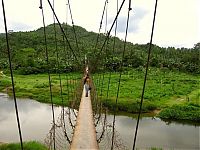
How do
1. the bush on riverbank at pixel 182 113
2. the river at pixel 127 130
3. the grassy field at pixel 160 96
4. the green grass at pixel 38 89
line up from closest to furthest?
the river at pixel 127 130 < the bush on riverbank at pixel 182 113 < the grassy field at pixel 160 96 < the green grass at pixel 38 89

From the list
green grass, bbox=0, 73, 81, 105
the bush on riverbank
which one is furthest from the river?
green grass, bbox=0, 73, 81, 105

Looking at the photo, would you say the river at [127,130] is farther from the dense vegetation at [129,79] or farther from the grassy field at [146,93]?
the dense vegetation at [129,79]

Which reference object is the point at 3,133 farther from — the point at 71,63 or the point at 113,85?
the point at 71,63

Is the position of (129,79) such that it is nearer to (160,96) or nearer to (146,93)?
(146,93)

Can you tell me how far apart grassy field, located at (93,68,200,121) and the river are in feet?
3.10

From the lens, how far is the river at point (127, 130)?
1209cm

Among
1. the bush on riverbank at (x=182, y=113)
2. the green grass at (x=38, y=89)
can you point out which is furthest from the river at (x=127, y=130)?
the green grass at (x=38, y=89)

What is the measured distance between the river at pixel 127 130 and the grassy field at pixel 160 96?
0.95m

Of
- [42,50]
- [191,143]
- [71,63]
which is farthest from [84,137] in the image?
[42,50]

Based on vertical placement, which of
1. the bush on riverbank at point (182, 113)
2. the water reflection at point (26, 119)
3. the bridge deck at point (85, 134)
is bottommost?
the water reflection at point (26, 119)

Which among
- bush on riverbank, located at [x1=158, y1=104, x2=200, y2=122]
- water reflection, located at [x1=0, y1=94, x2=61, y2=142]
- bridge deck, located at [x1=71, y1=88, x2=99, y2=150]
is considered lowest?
water reflection, located at [x1=0, y1=94, x2=61, y2=142]

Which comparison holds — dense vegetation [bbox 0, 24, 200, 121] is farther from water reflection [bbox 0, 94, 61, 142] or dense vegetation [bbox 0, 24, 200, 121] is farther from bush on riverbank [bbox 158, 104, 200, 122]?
water reflection [bbox 0, 94, 61, 142]

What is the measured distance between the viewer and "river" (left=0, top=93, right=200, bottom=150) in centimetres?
1209

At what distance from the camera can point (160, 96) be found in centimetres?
1995
